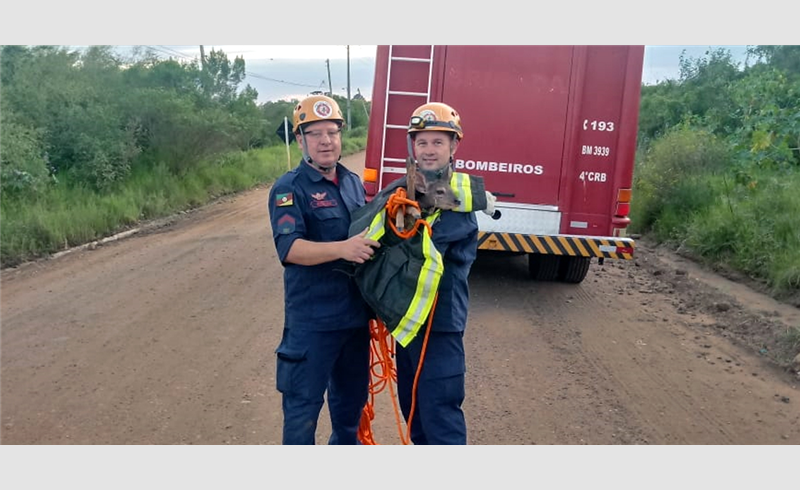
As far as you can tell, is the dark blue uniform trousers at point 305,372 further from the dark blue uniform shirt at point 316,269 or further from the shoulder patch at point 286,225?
the shoulder patch at point 286,225

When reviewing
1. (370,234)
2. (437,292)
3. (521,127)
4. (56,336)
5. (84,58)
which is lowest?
(56,336)

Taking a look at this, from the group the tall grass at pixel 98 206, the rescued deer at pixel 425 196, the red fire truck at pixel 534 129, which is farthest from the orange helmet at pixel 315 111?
the tall grass at pixel 98 206

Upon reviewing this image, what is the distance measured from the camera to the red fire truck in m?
6.95

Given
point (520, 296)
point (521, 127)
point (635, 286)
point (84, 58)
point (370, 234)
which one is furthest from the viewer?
point (84, 58)

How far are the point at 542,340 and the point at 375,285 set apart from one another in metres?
3.48

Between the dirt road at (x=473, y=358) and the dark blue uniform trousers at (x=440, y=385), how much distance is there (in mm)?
1187

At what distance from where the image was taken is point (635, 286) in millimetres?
8328

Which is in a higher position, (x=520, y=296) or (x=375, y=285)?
(x=375, y=285)

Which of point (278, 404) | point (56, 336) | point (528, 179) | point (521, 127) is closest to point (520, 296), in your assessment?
point (528, 179)

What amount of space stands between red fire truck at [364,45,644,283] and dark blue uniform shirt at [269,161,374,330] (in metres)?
4.09

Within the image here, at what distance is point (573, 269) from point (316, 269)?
564 cm

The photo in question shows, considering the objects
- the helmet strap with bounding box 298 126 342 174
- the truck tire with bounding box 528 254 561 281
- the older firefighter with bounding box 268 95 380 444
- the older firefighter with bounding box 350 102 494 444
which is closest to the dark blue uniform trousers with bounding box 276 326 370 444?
the older firefighter with bounding box 268 95 380 444

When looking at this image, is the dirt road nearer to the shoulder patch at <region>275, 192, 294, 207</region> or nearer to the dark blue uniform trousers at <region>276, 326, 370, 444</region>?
the dark blue uniform trousers at <region>276, 326, 370, 444</region>

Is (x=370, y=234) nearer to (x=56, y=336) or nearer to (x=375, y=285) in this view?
(x=375, y=285)
